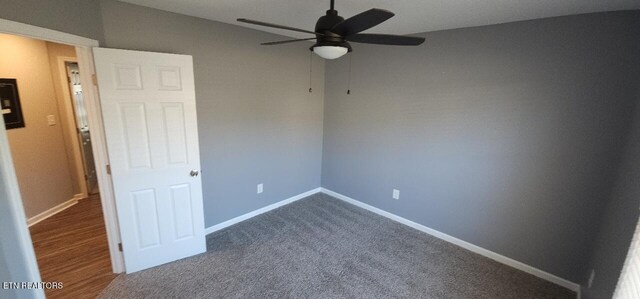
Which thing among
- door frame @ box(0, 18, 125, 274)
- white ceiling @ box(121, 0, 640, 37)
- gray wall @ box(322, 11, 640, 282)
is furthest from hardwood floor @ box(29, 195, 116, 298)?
gray wall @ box(322, 11, 640, 282)

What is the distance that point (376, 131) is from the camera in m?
3.48

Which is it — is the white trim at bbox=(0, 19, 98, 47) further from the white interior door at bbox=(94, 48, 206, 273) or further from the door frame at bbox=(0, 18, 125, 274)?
the white interior door at bbox=(94, 48, 206, 273)

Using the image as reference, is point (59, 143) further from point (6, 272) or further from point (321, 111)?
point (321, 111)

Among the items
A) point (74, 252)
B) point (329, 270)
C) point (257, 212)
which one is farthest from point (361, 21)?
point (74, 252)

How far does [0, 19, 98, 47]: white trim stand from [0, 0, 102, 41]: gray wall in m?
0.03

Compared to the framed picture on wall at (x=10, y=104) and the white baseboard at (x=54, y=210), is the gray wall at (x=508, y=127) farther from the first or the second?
the white baseboard at (x=54, y=210)

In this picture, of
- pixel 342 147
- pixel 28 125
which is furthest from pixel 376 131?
pixel 28 125

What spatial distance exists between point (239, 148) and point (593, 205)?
3454mm

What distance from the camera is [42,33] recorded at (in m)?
1.63

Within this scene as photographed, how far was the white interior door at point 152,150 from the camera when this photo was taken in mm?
2090

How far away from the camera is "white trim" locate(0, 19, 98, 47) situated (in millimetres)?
1445

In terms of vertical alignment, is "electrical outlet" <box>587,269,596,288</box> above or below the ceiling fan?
below

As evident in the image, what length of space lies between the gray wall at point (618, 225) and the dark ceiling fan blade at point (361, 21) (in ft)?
5.21

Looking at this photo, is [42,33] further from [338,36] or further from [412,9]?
[412,9]
